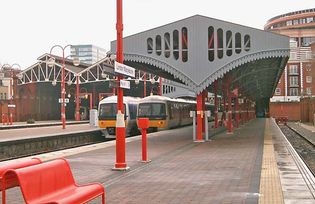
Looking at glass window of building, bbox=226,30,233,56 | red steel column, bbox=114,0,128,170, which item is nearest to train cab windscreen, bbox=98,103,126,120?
glass window of building, bbox=226,30,233,56

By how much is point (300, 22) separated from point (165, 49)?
114754 mm

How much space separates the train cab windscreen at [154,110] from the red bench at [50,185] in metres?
29.4

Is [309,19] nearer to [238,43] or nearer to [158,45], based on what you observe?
[238,43]

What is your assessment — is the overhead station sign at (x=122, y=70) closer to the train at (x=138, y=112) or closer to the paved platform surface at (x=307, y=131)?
the paved platform surface at (x=307, y=131)

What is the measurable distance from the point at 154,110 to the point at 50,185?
99.8 ft

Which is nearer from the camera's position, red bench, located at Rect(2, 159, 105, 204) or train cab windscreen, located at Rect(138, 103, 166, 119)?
red bench, located at Rect(2, 159, 105, 204)

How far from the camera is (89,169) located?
510 inches

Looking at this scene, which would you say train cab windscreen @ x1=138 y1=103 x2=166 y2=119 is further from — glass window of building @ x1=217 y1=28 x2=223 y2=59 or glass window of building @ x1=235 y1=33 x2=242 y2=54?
glass window of building @ x1=235 y1=33 x2=242 y2=54

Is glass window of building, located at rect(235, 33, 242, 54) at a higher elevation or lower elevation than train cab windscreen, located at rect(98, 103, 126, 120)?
higher

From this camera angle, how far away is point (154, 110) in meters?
36.6

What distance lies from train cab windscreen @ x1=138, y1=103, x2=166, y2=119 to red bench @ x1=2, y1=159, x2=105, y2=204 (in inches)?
1159

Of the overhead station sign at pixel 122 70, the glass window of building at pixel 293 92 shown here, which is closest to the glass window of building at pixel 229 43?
the overhead station sign at pixel 122 70

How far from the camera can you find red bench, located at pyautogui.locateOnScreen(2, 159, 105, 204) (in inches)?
219

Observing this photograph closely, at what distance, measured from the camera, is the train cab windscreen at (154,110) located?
3650cm
